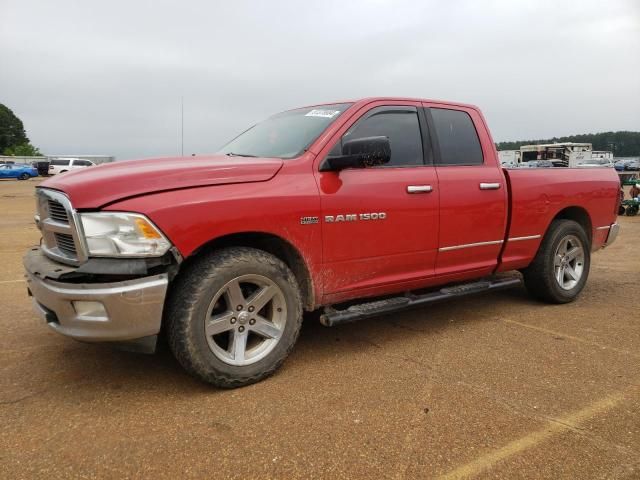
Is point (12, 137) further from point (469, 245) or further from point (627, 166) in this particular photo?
point (469, 245)

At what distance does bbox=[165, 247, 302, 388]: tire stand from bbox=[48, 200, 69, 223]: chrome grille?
74 cm

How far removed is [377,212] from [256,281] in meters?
1.04

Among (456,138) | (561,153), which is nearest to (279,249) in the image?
(456,138)

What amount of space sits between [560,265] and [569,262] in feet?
0.76

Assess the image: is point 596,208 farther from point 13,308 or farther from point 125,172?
point 13,308

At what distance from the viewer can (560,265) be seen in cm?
513

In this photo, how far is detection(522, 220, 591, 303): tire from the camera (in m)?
4.96

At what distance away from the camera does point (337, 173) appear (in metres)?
3.52

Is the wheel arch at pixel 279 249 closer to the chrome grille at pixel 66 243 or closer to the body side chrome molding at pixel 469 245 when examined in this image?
the chrome grille at pixel 66 243

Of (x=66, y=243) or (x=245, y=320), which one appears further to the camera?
(x=245, y=320)

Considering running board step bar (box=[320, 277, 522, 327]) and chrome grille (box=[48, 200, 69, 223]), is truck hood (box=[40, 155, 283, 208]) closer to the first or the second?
chrome grille (box=[48, 200, 69, 223])

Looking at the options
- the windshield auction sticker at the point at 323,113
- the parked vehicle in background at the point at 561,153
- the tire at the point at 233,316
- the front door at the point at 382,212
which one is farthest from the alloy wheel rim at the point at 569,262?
the parked vehicle in background at the point at 561,153

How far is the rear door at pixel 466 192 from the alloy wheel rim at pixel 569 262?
0.95 m

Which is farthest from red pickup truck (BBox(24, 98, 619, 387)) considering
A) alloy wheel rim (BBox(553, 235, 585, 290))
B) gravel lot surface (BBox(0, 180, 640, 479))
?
alloy wheel rim (BBox(553, 235, 585, 290))
